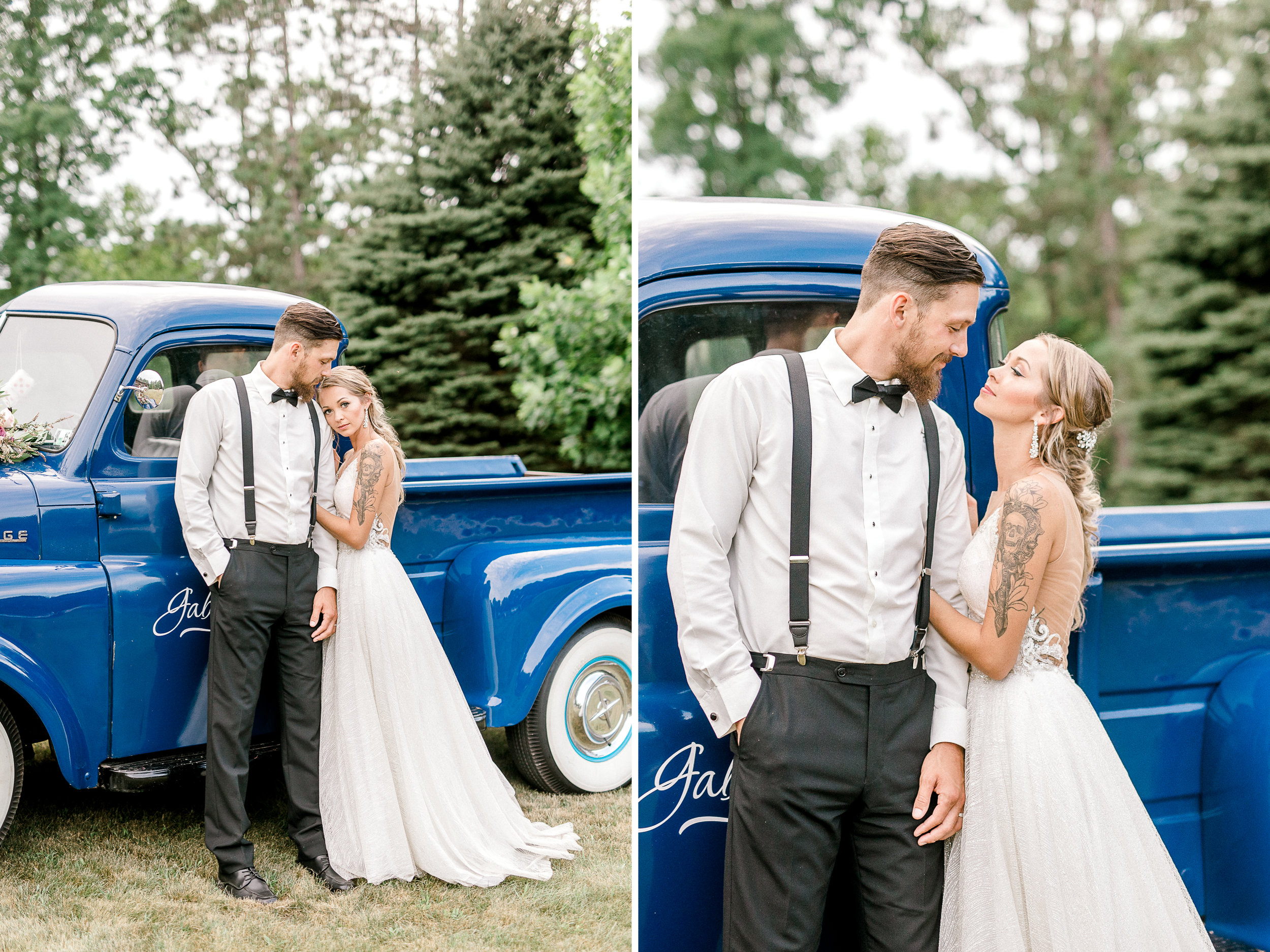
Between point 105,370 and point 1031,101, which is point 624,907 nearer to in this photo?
point 105,370

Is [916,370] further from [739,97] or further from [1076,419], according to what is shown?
[739,97]

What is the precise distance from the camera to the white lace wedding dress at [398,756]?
3.24m

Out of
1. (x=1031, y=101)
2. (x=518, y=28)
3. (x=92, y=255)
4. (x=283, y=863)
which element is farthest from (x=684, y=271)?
(x=1031, y=101)

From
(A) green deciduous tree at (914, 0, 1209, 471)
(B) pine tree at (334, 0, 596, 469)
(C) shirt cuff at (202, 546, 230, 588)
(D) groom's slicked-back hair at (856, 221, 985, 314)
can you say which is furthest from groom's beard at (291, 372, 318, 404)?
(A) green deciduous tree at (914, 0, 1209, 471)

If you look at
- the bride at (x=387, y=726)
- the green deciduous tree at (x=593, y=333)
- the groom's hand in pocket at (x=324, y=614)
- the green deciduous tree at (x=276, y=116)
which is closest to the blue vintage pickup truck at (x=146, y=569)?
the bride at (x=387, y=726)

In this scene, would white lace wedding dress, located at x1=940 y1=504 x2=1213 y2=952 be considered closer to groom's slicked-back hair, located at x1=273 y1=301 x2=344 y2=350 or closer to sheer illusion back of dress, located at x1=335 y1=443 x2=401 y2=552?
sheer illusion back of dress, located at x1=335 y1=443 x2=401 y2=552

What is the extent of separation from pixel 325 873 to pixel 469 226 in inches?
170

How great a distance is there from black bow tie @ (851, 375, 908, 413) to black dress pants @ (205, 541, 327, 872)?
209 centimetres

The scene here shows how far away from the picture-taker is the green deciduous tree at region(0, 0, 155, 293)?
3.66 m

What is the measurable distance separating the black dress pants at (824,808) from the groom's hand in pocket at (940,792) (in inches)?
0.7

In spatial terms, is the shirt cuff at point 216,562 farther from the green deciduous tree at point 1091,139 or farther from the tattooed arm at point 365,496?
the green deciduous tree at point 1091,139

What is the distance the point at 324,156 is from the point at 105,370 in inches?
70.2

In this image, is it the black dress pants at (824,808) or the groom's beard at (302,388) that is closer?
the black dress pants at (824,808)

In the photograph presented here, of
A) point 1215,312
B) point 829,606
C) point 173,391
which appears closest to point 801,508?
point 829,606
